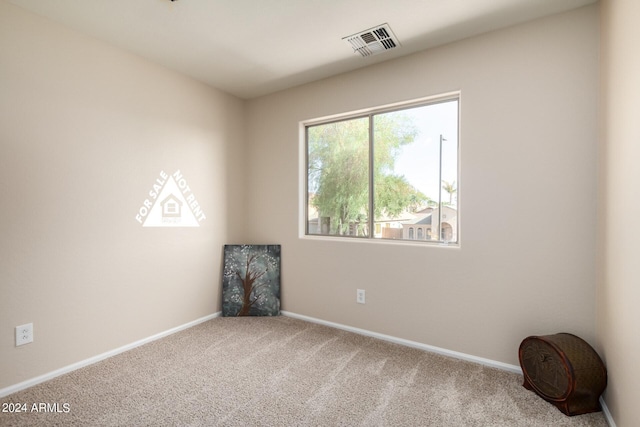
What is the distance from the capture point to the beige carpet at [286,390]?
65.1 inches

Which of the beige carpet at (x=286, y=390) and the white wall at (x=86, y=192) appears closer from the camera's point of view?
the beige carpet at (x=286, y=390)

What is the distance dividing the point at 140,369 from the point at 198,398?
65cm

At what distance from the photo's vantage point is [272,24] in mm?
2129

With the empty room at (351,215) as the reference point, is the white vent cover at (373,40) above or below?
above

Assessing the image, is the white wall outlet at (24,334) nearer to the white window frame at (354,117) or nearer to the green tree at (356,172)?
the white window frame at (354,117)

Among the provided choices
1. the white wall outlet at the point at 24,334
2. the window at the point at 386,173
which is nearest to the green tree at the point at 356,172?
the window at the point at 386,173

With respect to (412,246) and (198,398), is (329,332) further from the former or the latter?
(198,398)

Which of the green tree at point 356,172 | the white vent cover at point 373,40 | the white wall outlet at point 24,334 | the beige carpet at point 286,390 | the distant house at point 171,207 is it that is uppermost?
the white vent cover at point 373,40

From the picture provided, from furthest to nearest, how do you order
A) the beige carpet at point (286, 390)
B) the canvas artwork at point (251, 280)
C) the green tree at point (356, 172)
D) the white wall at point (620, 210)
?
the canvas artwork at point (251, 280) < the green tree at point (356, 172) < the beige carpet at point (286, 390) < the white wall at point (620, 210)

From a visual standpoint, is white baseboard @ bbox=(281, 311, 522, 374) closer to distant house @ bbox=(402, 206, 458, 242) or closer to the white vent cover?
distant house @ bbox=(402, 206, 458, 242)

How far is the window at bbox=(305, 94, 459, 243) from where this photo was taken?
2.50 meters

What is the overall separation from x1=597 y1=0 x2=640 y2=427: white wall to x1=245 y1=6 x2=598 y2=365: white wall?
121mm

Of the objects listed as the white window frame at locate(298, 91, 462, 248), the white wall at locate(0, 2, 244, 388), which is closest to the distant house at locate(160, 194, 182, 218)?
the white wall at locate(0, 2, 244, 388)

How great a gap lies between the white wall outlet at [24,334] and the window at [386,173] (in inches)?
90.3
